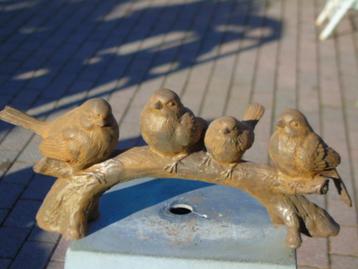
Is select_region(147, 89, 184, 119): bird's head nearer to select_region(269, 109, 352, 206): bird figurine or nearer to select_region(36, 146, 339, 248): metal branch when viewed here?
select_region(36, 146, 339, 248): metal branch

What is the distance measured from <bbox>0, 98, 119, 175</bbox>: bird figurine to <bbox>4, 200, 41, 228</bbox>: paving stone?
4.79 feet

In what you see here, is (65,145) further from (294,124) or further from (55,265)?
(55,265)

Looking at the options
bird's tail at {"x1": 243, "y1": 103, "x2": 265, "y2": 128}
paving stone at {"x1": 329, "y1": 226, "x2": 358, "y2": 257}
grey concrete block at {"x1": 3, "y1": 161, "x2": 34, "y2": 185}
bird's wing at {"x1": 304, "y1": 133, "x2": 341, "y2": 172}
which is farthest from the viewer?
grey concrete block at {"x1": 3, "y1": 161, "x2": 34, "y2": 185}

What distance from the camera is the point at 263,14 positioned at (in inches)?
250

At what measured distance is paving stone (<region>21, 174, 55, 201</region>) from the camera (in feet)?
10.9

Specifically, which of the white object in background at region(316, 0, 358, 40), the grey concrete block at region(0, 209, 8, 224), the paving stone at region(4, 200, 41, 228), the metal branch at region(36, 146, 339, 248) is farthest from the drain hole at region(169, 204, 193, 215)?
the white object in background at region(316, 0, 358, 40)

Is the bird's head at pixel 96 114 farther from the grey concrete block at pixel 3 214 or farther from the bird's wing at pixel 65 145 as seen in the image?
the grey concrete block at pixel 3 214

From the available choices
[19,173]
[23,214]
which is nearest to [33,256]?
[23,214]

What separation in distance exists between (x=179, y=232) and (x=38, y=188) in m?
1.76

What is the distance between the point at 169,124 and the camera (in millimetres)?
1629

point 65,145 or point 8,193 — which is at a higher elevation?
point 65,145

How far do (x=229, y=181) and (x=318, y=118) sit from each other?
2.73 m

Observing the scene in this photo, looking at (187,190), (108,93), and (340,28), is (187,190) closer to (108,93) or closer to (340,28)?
(108,93)

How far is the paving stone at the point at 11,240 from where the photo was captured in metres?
2.92
